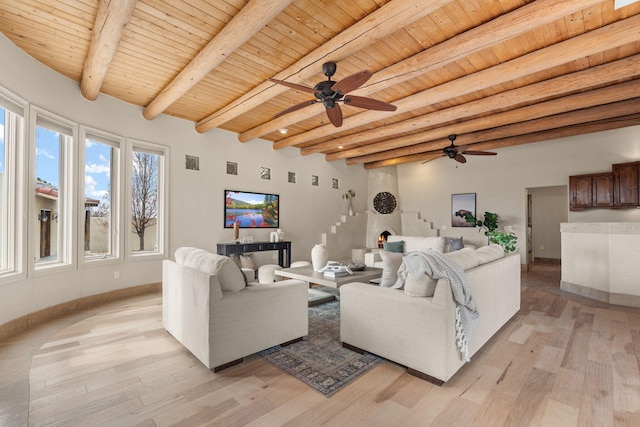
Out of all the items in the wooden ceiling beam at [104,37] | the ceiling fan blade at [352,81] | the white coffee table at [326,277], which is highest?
the wooden ceiling beam at [104,37]

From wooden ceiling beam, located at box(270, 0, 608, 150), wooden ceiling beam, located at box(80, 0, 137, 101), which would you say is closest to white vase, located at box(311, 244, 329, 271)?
wooden ceiling beam, located at box(270, 0, 608, 150)

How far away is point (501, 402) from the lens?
196 cm

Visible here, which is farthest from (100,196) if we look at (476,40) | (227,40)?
(476,40)

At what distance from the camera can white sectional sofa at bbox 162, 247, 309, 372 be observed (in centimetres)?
230

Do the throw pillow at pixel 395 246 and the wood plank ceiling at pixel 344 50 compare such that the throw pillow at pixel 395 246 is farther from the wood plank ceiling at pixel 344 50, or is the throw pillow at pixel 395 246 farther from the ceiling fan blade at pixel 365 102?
the ceiling fan blade at pixel 365 102

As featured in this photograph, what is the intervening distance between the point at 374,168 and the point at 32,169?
7.53 meters

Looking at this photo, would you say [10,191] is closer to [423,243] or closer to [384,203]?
[423,243]

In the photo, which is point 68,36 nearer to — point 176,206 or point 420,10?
point 176,206

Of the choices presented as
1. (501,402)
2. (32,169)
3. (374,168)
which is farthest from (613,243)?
(32,169)

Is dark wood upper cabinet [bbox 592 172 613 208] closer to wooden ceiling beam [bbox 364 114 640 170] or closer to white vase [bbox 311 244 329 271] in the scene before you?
wooden ceiling beam [bbox 364 114 640 170]

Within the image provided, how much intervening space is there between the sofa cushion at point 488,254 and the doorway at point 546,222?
21.7ft

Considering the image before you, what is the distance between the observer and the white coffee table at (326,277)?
3.49 meters

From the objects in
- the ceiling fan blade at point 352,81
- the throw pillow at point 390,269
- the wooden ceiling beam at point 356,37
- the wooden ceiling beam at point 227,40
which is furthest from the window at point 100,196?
the throw pillow at point 390,269

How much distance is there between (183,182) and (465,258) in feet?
15.2
